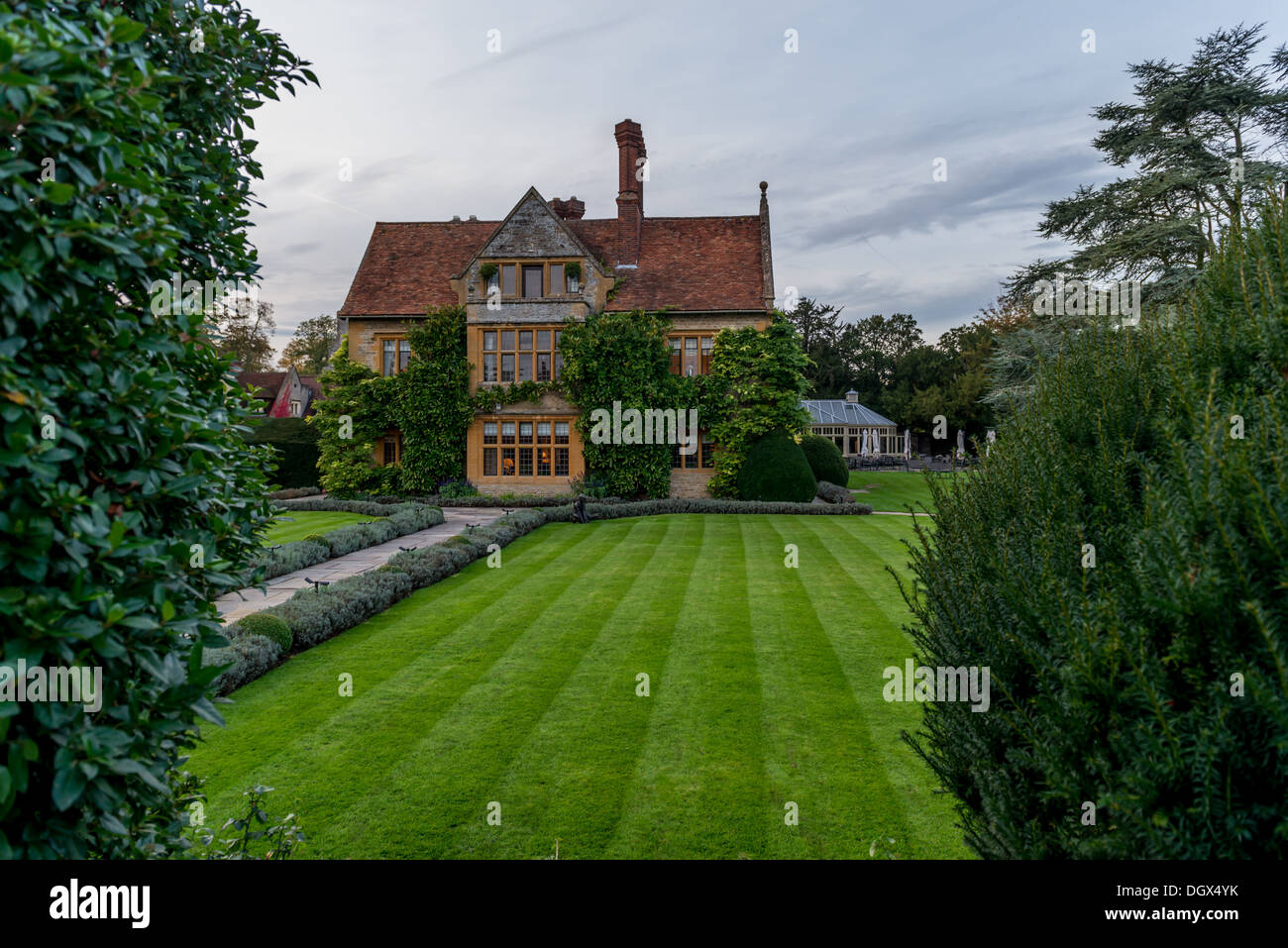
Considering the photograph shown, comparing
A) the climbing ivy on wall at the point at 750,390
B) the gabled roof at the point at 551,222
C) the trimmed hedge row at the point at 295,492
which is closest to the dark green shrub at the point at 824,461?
the climbing ivy on wall at the point at 750,390

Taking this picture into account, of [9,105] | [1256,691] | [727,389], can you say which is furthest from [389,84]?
[727,389]

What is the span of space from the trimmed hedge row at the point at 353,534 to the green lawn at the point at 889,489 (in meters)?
18.7

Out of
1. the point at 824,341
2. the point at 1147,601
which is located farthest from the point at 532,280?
the point at 824,341

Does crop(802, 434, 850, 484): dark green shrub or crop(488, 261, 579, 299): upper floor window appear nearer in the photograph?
crop(488, 261, 579, 299): upper floor window

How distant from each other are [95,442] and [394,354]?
1303 inches

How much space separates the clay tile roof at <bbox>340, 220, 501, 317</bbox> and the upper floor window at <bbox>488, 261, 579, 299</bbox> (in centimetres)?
300

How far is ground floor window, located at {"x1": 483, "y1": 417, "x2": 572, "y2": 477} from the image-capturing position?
32250mm

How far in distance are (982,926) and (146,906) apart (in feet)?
8.24

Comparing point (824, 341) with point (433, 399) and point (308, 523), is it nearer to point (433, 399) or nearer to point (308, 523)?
point (433, 399)

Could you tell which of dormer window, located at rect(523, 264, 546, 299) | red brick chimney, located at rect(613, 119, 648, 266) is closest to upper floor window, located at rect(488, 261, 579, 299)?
dormer window, located at rect(523, 264, 546, 299)

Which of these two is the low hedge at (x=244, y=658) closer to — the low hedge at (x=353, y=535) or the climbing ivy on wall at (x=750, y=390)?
the low hedge at (x=353, y=535)

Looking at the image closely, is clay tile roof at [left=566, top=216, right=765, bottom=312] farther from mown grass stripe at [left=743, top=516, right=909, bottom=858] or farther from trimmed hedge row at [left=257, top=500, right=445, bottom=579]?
mown grass stripe at [left=743, top=516, right=909, bottom=858]

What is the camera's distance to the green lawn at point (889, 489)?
32.0 m

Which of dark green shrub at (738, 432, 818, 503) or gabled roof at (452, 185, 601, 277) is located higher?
gabled roof at (452, 185, 601, 277)
